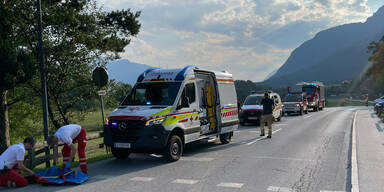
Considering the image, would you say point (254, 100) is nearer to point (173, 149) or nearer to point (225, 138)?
point (225, 138)

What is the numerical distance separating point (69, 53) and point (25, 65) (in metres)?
3.61

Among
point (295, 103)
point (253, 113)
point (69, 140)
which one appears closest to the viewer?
point (69, 140)

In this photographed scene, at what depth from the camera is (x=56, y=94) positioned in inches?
673

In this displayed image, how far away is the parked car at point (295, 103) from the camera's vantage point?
96.0 ft

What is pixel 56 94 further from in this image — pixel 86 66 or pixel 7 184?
pixel 7 184

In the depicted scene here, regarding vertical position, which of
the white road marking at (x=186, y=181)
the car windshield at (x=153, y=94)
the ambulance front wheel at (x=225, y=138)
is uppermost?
the car windshield at (x=153, y=94)

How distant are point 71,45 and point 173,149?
9995 mm

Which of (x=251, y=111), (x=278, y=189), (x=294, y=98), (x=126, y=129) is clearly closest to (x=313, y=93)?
(x=294, y=98)

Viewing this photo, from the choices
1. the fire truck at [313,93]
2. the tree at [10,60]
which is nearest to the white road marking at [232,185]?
the tree at [10,60]

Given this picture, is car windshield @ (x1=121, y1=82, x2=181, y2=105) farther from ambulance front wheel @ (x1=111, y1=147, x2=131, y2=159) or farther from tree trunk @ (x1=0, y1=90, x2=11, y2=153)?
tree trunk @ (x1=0, y1=90, x2=11, y2=153)

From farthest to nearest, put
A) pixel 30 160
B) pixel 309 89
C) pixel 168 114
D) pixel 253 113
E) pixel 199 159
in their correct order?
1. pixel 309 89
2. pixel 253 113
3. pixel 199 159
4. pixel 168 114
5. pixel 30 160

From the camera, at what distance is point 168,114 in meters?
8.72

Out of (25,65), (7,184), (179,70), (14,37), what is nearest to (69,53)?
(14,37)

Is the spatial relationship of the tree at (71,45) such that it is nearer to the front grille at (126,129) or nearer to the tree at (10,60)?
the tree at (10,60)
